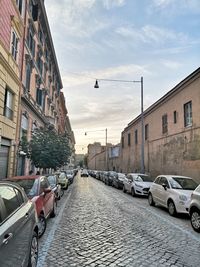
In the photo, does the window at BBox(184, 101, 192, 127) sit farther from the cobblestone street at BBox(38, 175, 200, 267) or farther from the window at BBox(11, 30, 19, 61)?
the window at BBox(11, 30, 19, 61)

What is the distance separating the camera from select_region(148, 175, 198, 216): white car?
10057 millimetres

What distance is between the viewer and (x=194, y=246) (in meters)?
6.22

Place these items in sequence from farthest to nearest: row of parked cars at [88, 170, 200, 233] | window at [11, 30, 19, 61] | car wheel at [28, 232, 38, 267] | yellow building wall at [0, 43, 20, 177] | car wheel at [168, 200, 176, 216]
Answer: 1. window at [11, 30, 19, 61]
2. yellow building wall at [0, 43, 20, 177]
3. car wheel at [168, 200, 176, 216]
4. row of parked cars at [88, 170, 200, 233]
5. car wheel at [28, 232, 38, 267]

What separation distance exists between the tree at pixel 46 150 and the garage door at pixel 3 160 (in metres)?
3.46

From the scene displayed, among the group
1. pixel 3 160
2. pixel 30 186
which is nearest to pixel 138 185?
pixel 3 160

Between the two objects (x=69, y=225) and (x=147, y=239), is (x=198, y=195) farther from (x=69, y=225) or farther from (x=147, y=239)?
(x=69, y=225)

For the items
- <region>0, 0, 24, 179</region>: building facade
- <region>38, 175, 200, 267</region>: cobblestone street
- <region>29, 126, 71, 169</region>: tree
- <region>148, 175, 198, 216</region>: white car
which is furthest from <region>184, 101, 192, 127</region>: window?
<region>0, 0, 24, 179</region>: building facade

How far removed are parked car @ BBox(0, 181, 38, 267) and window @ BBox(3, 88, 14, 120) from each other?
1211 cm

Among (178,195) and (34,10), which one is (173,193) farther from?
(34,10)

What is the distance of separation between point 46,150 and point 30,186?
505 inches

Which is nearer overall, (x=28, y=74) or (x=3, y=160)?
(x=3, y=160)

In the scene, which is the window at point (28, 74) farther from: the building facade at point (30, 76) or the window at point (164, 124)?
the window at point (164, 124)

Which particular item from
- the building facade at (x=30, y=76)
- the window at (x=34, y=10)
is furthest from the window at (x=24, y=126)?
the window at (x=34, y=10)

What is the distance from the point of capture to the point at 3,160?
16.1m
